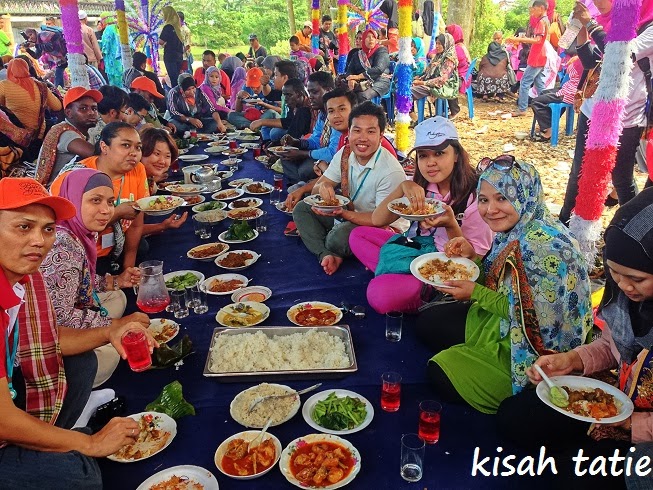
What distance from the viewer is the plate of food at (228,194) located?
5598 millimetres

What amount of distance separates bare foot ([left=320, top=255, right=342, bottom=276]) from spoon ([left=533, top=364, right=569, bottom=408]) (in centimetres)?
220

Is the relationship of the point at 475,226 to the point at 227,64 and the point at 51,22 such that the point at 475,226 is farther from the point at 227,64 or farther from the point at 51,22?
the point at 51,22

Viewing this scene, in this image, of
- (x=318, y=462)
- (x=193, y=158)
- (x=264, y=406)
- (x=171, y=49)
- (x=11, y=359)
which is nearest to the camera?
(x=11, y=359)

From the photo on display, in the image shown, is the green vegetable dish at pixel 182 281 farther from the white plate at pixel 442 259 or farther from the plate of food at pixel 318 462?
the plate of food at pixel 318 462

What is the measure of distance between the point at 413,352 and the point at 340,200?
166 cm

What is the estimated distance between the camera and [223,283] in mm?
3785

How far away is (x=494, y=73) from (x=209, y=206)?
11.1 metres

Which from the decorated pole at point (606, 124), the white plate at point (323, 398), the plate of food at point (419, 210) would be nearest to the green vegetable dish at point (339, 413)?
the white plate at point (323, 398)

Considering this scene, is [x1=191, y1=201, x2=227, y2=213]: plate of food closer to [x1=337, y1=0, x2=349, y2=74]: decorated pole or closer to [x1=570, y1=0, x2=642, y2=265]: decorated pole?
[x1=570, y1=0, x2=642, y2=265]: decorated pole

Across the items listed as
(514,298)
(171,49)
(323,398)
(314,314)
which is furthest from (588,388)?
(171,49)

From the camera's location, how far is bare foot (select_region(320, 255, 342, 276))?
13.4 feet

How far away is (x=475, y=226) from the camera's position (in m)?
3.20

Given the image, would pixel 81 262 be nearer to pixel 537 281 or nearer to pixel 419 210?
pixel 419 210

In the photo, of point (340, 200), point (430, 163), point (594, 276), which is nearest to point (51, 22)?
point (340, 200)
